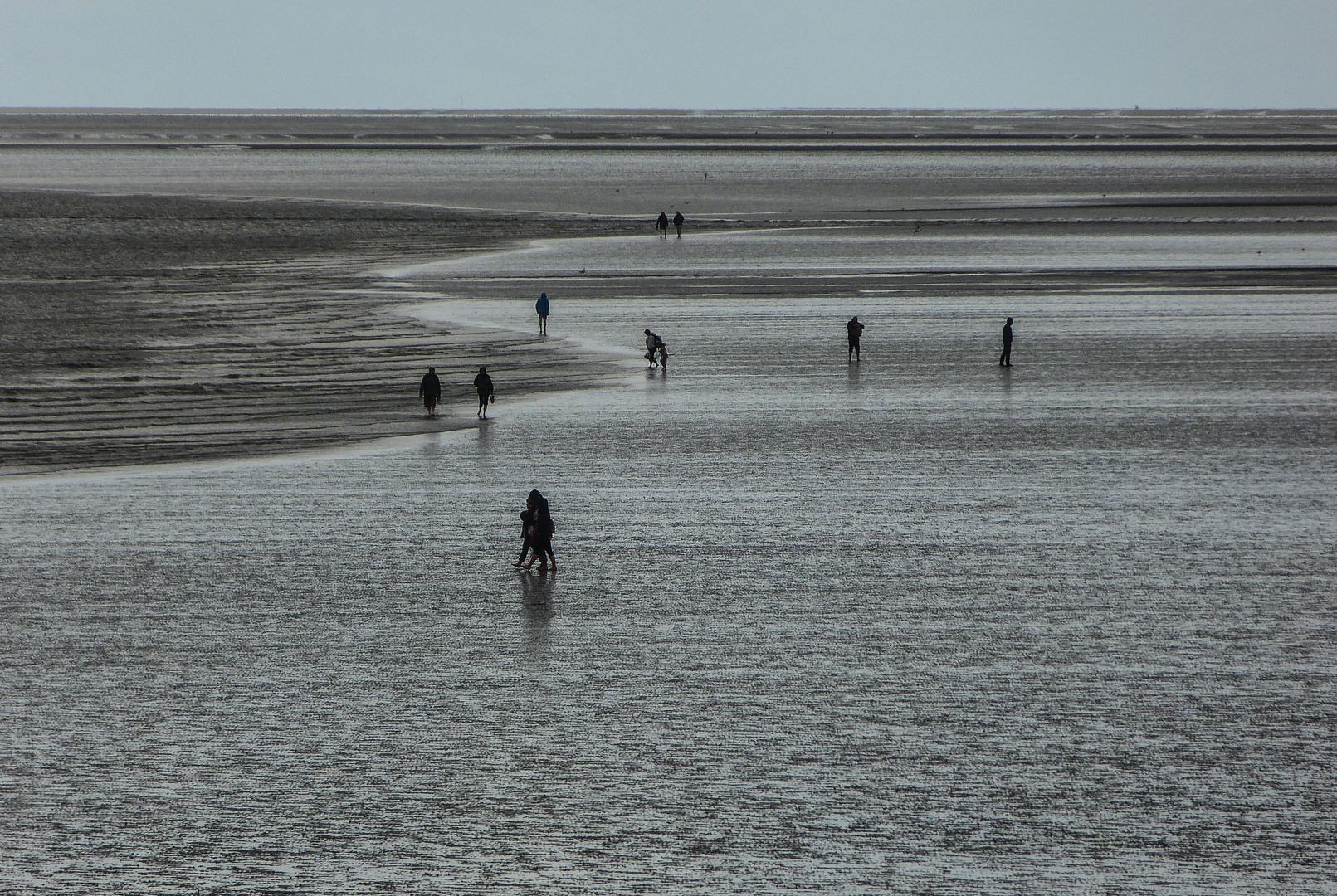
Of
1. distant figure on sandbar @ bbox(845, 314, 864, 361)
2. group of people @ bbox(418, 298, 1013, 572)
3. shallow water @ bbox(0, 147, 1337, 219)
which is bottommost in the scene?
group of people @ bbox(418, 298, 1013, 572)

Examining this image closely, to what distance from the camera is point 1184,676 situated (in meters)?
15.6

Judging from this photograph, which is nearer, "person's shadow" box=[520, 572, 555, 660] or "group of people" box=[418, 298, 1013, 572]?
"person's shadow" box=[520, 572, 555, 660]

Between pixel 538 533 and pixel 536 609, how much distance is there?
1260 mm

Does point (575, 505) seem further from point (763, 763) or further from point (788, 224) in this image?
point (788, 224)

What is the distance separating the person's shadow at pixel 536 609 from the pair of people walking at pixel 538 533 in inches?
7.8

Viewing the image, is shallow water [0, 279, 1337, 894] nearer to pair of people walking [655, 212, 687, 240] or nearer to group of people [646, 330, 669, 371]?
group of people [646, 330, 669, 371]

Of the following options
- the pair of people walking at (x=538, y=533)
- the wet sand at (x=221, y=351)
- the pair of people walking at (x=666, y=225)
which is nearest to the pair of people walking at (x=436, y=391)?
the wet sand at (x=221, y=351)

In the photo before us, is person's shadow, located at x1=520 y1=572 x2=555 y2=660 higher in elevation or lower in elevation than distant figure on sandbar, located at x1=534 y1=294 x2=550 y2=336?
lower

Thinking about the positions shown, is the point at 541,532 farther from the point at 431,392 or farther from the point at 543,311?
the point at 543,311

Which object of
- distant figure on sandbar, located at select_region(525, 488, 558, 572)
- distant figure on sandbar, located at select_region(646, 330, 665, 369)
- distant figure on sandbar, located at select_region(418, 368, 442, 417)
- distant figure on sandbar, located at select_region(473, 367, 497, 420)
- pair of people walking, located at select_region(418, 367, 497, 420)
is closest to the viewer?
distant figure on sandbar, located at select_region(525, 488, 558, 572)

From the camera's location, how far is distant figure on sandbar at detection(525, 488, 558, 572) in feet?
60.7

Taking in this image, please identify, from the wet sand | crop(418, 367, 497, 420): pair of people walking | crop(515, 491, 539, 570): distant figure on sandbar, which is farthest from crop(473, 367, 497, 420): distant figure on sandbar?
crop(515, 491, 539, 570): distant figure on sandbar

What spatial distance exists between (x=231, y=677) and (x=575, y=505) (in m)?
7.98

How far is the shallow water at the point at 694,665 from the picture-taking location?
39.1ft
